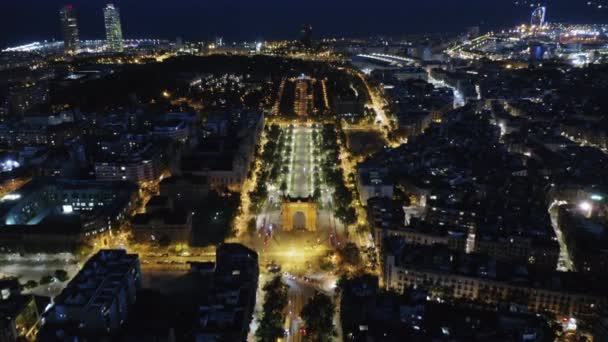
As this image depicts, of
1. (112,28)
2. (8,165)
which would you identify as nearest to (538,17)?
(112,28)

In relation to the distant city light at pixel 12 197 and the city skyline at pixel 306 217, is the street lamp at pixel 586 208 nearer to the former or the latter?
the city skyline at pixel 306 217

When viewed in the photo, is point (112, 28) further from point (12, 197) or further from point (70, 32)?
point (12, 197)

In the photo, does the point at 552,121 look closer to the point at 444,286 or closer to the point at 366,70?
the point at 444,286

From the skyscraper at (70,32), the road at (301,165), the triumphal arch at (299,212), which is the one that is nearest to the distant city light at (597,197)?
the triumphal arch at (299,212)

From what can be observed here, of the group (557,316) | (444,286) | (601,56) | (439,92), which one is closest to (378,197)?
(444,286)

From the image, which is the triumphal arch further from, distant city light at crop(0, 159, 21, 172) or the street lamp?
distant city light at crop(0, 159, 21, 172)

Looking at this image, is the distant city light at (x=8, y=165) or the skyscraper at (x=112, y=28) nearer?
the distant city light at (x=8, y=165)

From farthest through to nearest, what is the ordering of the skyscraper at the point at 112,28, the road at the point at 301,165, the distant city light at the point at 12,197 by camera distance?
the skyscraper at the point at 112,28 → the road at the point at 301,165 → the distant city light at the point at 12,197
